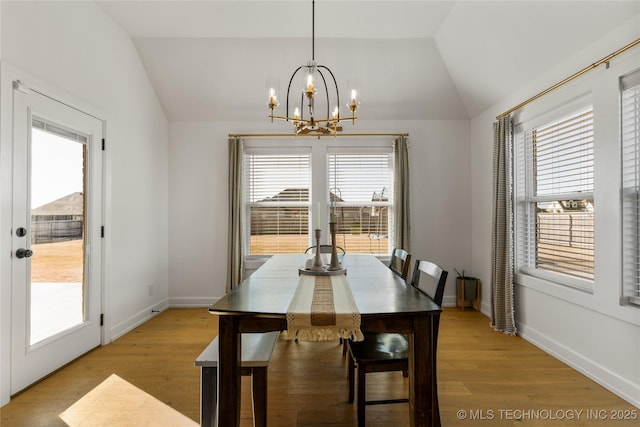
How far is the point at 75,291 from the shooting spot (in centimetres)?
280

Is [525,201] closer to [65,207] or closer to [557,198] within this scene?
[557,198]

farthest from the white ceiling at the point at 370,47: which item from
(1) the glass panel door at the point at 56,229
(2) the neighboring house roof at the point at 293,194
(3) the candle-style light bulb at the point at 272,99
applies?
(1) the glass panel door at the point at 56,229

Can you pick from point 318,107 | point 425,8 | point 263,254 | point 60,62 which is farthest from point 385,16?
point 263,254

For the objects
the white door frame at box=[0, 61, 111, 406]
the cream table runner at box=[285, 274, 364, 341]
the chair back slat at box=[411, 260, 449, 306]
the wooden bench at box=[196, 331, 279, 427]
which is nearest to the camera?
the cream table runner at box=[285, 274, 364, 341]

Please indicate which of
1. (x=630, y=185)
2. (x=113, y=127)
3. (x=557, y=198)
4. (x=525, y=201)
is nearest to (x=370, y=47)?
(x=525, y=201)

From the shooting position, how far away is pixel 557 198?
9.62ft

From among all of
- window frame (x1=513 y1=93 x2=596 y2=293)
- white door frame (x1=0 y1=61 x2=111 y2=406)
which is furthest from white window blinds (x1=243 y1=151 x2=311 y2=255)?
white door frame (x1=0 y1=61 x2=111 y2=406)

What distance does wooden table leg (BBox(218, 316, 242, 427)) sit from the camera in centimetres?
150

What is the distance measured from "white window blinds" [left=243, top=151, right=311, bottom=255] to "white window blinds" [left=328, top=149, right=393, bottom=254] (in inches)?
16.1

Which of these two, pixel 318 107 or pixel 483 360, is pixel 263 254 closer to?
pixel 318 107

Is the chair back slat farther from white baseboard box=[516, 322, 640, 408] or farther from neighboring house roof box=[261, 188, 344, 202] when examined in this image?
neighboring house roof box=[261, 188, 344, 202]

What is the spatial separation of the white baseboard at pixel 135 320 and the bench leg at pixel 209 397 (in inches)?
82.4

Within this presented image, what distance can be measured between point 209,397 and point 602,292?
2697 millimetres

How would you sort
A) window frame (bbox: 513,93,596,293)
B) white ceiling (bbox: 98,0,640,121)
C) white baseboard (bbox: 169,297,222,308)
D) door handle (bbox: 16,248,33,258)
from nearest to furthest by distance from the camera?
door handle (bbox: 16,248,33,258) → white ceiling (bbox: 98,0,640,121) → window frame (bbox: 513,93,596,293) → white baseboard (bbox: 169,297,222,308)
